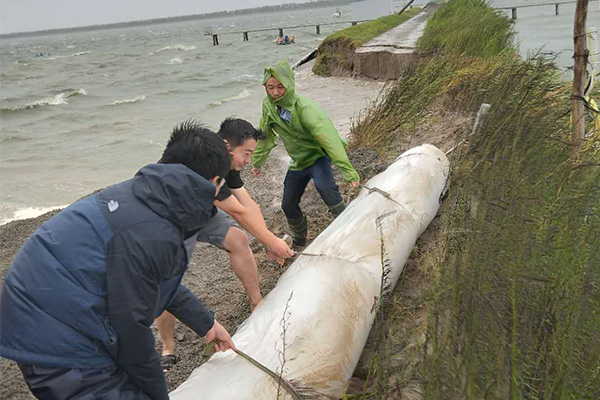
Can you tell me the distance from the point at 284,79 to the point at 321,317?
176 cm

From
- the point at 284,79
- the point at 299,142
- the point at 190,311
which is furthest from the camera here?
the point at 299,142

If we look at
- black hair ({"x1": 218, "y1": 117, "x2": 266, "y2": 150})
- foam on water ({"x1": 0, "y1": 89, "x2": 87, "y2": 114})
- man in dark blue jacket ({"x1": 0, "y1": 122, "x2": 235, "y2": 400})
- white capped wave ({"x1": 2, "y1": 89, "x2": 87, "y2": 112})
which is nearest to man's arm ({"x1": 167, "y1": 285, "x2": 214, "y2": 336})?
man in dark blue jacket ({"x1": 0, "y1": 122, "x2": 235, "y2": 400})

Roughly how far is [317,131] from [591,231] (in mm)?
1825

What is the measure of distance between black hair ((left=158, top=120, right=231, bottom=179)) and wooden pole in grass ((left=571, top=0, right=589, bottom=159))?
2.29 metres

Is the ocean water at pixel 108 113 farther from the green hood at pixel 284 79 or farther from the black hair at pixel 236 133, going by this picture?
the black hair at pixel 236 133

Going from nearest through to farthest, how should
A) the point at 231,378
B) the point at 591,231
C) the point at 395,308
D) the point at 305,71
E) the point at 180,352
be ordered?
the point at 231,378
the point at 591,231
the point at 395,308
the point at 180,352
the point at 305,71

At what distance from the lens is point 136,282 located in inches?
59.1

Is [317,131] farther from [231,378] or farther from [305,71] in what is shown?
[305,71]

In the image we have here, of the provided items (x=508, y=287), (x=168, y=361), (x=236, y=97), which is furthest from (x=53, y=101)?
(x=508, y=287)

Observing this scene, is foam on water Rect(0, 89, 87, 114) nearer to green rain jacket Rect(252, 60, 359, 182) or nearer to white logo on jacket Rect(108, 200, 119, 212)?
green rain jacket Rect(252, 60, 359, 182)

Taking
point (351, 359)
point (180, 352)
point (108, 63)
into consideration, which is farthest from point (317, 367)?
point (108, 63)

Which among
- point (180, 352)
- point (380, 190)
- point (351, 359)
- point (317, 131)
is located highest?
point (317, 131)

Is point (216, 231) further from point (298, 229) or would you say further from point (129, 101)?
point (129, 101)

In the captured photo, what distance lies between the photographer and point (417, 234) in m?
3.34
